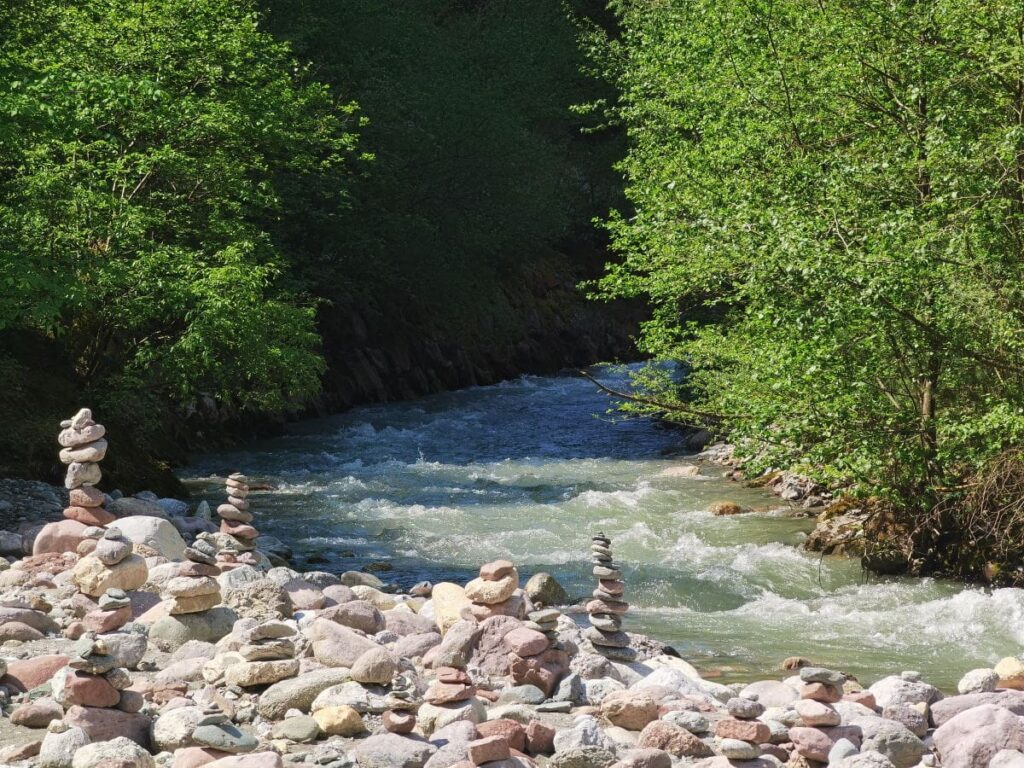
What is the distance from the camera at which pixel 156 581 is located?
10.1 meters

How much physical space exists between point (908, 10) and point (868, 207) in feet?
7.50

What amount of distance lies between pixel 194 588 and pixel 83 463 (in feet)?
9.47

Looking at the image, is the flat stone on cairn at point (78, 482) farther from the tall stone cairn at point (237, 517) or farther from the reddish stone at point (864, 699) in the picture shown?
the reddish stone at point (864, 699)

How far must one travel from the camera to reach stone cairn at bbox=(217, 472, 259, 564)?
11.3 meters

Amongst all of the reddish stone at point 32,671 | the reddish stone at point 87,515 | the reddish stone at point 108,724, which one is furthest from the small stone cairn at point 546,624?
the reddish stone at point 87,515

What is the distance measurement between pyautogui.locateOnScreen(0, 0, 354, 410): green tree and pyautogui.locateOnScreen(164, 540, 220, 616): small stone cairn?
5161 millimetres

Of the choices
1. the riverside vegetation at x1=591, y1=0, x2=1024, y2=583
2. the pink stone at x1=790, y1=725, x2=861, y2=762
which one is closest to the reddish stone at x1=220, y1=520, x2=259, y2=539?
the riverside vegetation at x1=591, y1=0, x2=1024, y2=583

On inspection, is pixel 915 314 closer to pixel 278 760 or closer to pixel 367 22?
pixel 278 760

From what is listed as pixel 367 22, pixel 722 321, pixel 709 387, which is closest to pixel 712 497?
pixel 709 387

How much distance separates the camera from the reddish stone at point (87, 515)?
11406 millimetres

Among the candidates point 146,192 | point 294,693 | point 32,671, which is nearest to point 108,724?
point 294,693

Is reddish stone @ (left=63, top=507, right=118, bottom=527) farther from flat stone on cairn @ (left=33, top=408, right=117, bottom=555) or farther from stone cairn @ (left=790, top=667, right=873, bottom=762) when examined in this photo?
stone cairn @ (left=790, top=667, right=873, bottom=762)

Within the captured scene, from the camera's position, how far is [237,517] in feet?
38.3

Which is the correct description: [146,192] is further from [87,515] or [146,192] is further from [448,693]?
[448,693]
